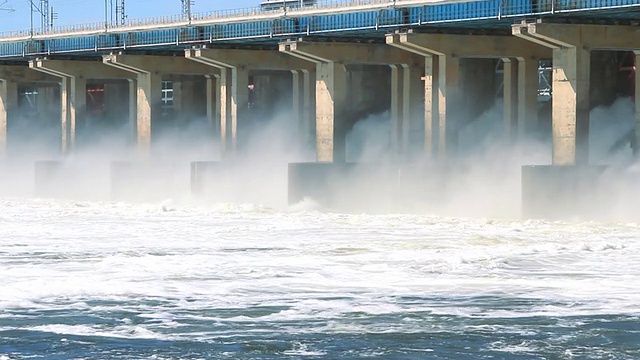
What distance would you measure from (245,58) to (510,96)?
538 inches

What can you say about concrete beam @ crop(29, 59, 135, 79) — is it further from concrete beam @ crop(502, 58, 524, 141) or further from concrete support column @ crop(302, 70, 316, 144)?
concrete beam @ crop(502, 58, 524, 141)

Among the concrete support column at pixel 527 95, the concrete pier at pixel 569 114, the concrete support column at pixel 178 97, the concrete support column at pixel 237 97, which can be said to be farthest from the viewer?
the concrete support column at pixel 178 97

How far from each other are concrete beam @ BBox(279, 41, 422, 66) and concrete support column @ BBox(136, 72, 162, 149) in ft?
43.6

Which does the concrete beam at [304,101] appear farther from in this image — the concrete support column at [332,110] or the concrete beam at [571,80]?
the concrete beam at [571,80]

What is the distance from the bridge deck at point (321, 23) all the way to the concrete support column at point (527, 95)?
2.45 metres

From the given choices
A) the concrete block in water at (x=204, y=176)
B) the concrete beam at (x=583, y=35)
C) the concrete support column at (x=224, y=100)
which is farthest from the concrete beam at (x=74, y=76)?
the concrete beam at (x=583, y=35)

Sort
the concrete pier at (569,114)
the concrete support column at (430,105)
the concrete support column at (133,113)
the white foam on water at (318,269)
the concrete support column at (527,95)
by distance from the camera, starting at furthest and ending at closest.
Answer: the concrete support column at (133,113)
the concrete support column at (527,95)
the concrete support column at (430,105)
the concrete pier at (569,114)
the white foam on water at (318,269)

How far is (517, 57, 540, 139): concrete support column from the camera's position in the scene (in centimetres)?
5256

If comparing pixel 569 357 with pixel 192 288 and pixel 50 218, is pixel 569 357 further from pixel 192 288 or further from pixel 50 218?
pixel 50 218

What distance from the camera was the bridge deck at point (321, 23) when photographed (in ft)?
146

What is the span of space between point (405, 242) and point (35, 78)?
5122 centimetres

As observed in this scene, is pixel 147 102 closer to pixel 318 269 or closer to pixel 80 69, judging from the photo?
pixel 80 69

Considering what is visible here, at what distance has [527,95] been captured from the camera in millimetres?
52781

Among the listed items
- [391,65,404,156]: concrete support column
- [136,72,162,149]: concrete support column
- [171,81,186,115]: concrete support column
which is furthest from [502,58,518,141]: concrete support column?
[171,81,186,115]: concrete support column
